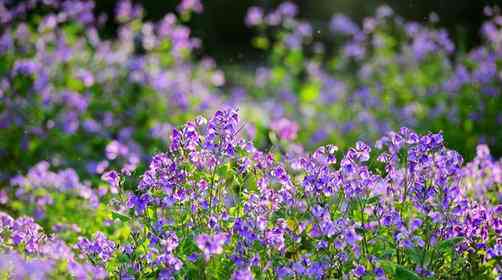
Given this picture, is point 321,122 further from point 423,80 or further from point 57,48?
point 57,48

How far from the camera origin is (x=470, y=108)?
6.38m

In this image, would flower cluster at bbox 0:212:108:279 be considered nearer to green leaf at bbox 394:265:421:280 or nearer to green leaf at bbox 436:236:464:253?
green leaf at bbox 394:265:421:280

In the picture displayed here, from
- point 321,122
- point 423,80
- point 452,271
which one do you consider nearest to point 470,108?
point 423,80

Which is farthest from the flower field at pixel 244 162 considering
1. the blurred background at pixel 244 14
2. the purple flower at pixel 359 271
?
the blurred background at pixel 244 14

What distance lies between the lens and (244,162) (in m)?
3.10

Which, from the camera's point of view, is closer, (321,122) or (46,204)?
(46,204)

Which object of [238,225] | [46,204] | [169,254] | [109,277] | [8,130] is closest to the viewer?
[169,254]

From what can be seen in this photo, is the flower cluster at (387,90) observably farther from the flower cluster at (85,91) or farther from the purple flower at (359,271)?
the purple flower at (359,271)

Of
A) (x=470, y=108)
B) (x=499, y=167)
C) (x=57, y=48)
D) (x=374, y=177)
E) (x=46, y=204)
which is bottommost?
(x=374, y=177)

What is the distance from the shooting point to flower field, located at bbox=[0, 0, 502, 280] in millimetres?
2959

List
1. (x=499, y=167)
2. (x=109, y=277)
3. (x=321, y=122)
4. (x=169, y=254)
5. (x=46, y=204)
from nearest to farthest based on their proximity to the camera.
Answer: (x=169, y=254) → (x=109, y=277) → (x=499, y=167) → (x=46, y=204) → (x=321, y=122)

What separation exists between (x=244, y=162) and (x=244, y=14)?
10630 mm

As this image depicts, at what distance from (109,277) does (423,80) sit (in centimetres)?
455

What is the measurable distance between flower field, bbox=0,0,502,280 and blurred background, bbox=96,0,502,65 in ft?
9.66
